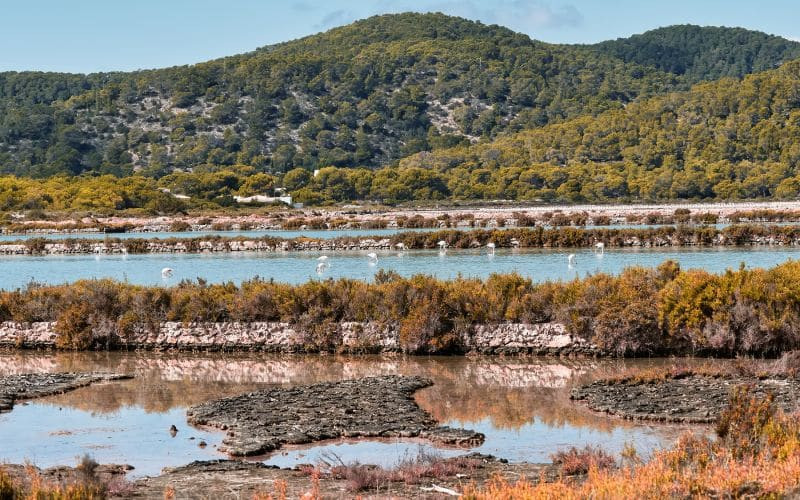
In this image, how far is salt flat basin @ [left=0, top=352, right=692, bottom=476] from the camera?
13.8 metres

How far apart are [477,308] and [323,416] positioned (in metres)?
7.41

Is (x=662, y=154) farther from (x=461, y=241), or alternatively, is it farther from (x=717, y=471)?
(x=717, y=471)

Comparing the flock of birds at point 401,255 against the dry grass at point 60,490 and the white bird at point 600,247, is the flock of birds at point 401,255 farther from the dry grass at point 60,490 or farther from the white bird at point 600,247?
the dry grass at point 60,490

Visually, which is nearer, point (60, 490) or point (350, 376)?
point (60, 490)

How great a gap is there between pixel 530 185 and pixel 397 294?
10109 centimetres

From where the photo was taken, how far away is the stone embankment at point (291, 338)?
2195cm

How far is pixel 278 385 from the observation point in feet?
63.7

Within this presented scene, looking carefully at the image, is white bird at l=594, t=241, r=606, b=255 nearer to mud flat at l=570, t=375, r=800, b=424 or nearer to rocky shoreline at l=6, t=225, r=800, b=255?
rocky shoreline at l=6, t=225, r=800, b=255

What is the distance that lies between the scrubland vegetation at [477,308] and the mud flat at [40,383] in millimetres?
4077

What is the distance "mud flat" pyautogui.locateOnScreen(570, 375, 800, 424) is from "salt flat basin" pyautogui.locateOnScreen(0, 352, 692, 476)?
0.34 meters

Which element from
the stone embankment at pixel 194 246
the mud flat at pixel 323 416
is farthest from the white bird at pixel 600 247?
the mud flat at pixel 323 416

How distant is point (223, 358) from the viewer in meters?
23.2

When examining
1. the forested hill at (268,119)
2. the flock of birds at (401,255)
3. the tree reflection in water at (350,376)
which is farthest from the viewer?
the forested hill at (268,119)

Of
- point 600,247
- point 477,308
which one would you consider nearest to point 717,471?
point 477,308
